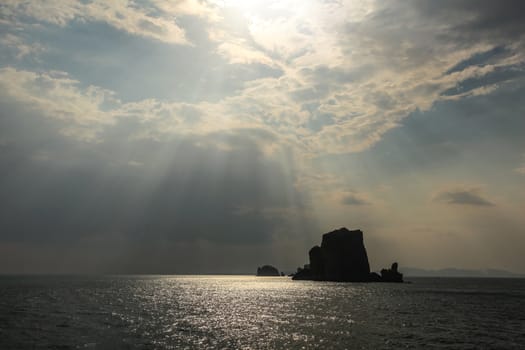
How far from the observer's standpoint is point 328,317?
61.3 meters

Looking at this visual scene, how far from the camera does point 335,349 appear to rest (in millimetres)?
37156

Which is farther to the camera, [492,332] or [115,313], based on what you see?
[115,313]

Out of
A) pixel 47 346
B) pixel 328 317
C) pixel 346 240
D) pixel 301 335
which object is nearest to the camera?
pixel 47 346

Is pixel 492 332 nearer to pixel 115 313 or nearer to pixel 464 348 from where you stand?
pixel 464 348

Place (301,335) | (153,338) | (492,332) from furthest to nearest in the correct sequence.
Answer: (492,332) → (301,335) → (153,338)

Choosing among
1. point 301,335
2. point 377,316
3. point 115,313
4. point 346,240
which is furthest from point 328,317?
point 346,240

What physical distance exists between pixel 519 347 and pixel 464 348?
5.85 metres

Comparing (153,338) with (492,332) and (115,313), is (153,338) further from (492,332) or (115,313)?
(492,332)

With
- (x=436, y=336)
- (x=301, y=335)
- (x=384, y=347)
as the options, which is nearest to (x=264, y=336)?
(x=301, y=335)

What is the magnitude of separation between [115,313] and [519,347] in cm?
5258

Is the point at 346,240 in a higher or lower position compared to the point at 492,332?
higher

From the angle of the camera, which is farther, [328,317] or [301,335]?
Result: [328,317]

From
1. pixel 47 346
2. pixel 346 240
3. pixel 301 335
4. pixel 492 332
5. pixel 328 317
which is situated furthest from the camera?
pixel 346 240

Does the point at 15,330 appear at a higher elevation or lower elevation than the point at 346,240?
lower
